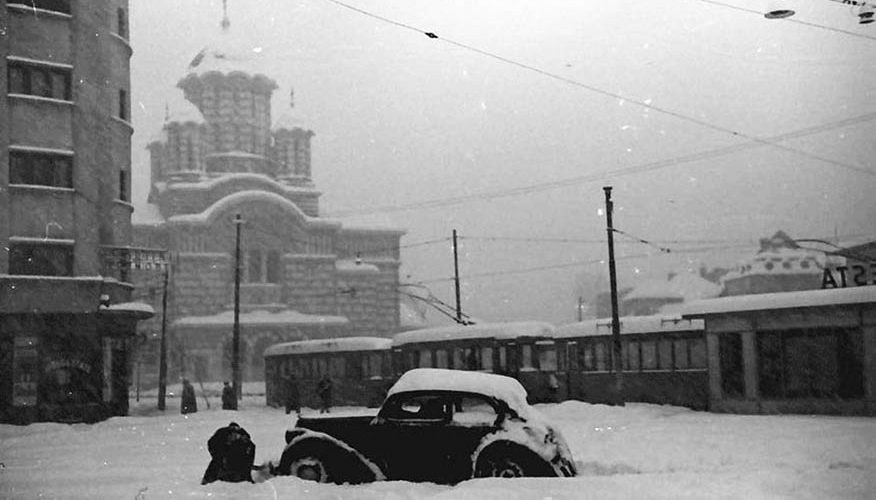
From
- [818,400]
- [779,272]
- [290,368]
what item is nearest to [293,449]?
[818,400]

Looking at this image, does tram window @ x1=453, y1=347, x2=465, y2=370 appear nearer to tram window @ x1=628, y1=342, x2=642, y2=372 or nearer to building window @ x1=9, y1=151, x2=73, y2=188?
tram window @ x1=628, y1=342, x2=642, y2=372

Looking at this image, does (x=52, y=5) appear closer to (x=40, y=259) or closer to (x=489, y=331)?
(x=40, y=259)

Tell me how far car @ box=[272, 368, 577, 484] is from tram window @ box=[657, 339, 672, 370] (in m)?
15.8

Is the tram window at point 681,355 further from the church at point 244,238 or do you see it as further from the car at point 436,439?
the church at point 244,238

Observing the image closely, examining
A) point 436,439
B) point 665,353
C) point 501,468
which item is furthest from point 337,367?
point 501,468

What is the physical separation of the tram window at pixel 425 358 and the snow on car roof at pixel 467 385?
1746 cm

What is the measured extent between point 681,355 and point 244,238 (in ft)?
113

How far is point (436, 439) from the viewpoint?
9.34m

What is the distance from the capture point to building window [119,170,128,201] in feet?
86.8

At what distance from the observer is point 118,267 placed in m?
25.0

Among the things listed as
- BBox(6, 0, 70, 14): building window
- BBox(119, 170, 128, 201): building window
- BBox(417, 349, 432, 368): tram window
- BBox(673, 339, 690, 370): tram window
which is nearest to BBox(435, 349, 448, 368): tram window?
BBox(417, 349, 432, 368): tram window

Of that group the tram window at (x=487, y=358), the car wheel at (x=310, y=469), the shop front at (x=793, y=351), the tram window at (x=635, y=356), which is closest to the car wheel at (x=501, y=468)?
the car wheel at (x=310, y=469)

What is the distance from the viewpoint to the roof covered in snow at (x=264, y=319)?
49125 millimetres

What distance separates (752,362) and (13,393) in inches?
699
